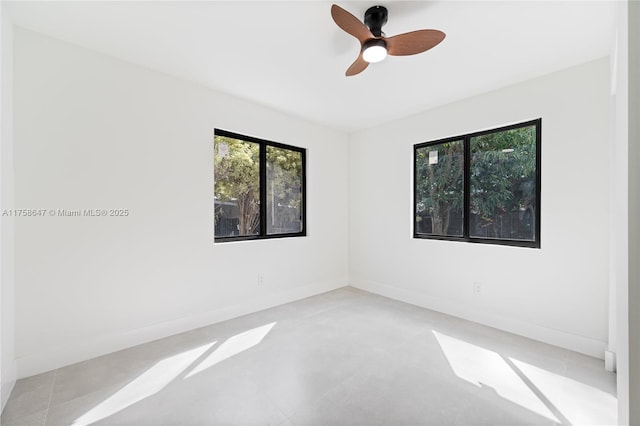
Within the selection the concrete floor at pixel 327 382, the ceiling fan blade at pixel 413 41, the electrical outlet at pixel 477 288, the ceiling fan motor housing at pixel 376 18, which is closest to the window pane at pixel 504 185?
the electrical outlet at pixel 477 288

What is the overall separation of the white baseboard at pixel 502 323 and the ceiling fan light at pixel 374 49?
2876mm

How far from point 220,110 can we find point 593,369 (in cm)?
419

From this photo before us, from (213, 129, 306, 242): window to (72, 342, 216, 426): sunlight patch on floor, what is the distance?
1.31 m

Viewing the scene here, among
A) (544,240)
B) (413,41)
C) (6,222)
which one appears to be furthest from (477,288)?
(6,222)

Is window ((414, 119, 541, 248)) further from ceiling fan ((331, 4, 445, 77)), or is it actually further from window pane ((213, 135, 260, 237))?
window pane ((213, 135, 260, 237))

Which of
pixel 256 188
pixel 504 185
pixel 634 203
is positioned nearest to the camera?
pixel 634 203

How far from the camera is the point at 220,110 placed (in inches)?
126

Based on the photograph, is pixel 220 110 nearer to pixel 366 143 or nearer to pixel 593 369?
pixel 366 143

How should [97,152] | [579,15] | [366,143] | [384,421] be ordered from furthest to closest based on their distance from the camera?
[366,143], [97,152], [579,15], [384,421]

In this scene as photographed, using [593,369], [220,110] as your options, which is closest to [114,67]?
[220,110]

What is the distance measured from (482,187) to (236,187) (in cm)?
294

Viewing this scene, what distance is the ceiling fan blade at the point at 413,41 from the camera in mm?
1840

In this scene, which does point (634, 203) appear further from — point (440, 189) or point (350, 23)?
point (440, 189)

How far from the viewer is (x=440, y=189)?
3.71 meters
